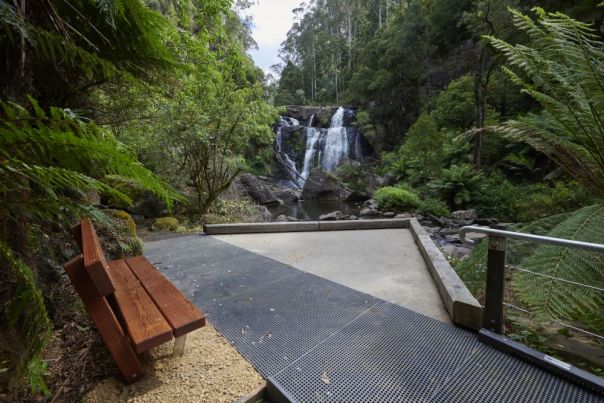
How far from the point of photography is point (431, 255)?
3172 mm

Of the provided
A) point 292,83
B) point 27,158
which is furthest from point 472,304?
point 292,83

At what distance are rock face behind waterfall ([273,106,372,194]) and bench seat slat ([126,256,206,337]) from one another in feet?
51.8

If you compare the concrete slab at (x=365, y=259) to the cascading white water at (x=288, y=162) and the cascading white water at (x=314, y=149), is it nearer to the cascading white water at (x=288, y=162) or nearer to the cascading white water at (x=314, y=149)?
the cascading white water at (x=288, y=162)

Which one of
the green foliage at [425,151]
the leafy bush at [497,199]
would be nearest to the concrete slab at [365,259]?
the leafy bush at [497,199]

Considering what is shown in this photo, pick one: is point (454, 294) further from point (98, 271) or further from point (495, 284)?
point (98, 271)

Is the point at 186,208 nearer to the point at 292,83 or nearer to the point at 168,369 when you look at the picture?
the point at 168,369

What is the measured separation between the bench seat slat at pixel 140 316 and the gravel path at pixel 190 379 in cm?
29

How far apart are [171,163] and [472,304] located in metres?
6.24

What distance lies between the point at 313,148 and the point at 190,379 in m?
19.2

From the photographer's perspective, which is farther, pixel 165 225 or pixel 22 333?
pixel 165 225

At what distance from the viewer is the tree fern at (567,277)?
5.19ft

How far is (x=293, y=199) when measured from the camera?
1505cm

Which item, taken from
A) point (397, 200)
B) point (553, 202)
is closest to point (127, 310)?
point (553, 202)

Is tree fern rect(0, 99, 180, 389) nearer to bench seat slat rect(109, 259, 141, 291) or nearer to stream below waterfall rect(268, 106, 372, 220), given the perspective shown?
bench seat slat rect(109, 259, 141, 291)
